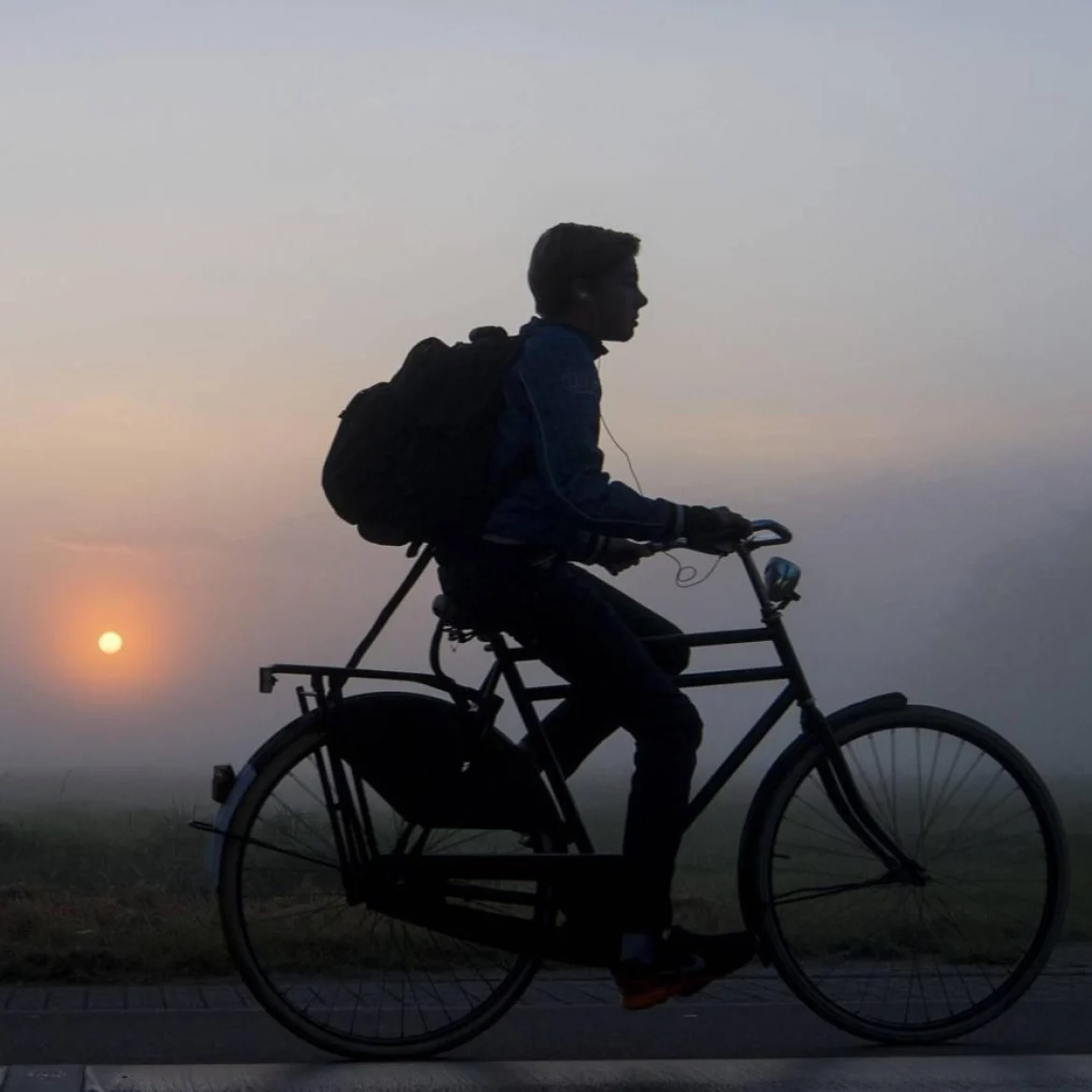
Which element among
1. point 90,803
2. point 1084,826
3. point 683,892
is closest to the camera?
point 683,892

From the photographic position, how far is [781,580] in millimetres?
5359

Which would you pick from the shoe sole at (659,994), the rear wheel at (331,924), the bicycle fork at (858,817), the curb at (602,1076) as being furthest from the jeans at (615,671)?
the curb at (602,1076)

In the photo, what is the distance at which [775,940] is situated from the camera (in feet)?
17.3

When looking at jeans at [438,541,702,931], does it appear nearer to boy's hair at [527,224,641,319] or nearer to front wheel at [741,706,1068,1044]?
front wheel at [741,706,1068,1044]

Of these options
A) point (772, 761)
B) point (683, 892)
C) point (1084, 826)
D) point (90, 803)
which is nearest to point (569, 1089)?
point (772, 761)

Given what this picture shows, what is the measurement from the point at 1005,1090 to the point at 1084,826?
32.5 feet

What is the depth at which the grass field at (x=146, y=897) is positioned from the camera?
6.88 metres

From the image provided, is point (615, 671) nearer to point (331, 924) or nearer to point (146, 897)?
point (331, 924)

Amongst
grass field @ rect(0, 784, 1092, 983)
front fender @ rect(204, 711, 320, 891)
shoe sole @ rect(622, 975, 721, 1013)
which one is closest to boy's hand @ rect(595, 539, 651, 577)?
grass field @ rect(0, 784, 1092, 983)

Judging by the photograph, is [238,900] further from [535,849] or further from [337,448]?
[337,448]

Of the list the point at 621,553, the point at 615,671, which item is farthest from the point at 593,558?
the point at 615,671

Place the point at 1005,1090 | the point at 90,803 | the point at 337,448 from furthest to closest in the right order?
the point at 90,803 → the point at 337,448 → the point at 1005,1090

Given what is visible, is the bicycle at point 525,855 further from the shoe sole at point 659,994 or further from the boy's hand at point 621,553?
the boy's hand at point 621,553

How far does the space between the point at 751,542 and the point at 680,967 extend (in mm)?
1111
